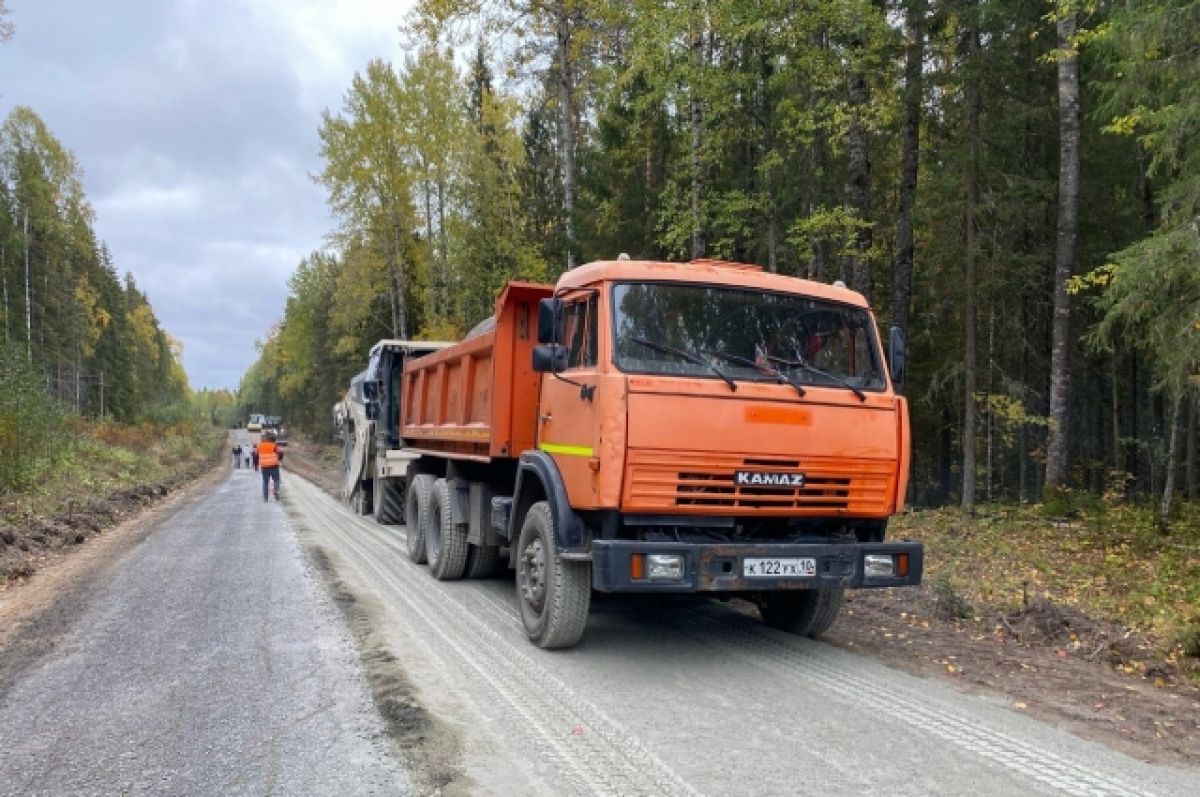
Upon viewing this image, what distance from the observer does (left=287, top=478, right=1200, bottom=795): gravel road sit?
3859 millimetres

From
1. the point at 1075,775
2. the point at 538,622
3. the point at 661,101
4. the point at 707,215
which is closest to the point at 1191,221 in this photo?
the point at 1075,775

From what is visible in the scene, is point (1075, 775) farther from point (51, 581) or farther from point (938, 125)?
point (938, 125)

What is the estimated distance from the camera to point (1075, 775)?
3.94m

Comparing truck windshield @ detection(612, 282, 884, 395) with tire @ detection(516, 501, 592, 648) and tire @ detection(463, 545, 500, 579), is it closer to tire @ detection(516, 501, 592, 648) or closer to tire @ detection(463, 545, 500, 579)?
tire @ detection(516, 501, 592, 648)

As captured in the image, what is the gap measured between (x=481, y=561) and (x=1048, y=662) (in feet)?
17.7

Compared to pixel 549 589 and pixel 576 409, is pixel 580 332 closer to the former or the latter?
pixel 576 409

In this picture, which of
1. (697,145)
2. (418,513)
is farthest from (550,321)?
(697,145)

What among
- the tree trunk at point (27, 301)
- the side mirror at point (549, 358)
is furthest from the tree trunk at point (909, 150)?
the tree trunk at point (27, 301)

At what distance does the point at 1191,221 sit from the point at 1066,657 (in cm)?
512

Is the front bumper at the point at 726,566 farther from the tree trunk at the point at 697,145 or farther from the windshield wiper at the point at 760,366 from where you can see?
the tree trunk at the point at 697,145

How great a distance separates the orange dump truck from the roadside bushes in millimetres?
12791

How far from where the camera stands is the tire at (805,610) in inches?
258

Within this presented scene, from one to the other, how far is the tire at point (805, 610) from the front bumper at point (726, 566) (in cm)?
76

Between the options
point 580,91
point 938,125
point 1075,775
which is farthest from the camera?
point 580,91
